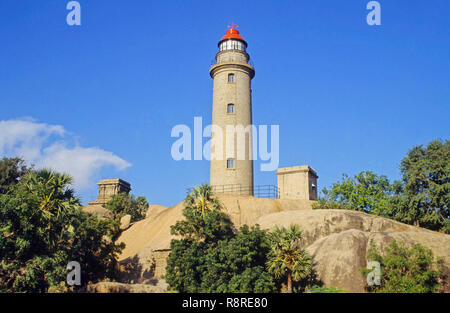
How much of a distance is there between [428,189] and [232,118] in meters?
21.3

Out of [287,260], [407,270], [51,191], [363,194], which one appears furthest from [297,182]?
[51,191]

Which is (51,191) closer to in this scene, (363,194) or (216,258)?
(216,258)

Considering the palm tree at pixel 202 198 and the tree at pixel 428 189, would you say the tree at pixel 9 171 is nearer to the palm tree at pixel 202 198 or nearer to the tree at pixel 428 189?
the palm tree at pixel 202 198

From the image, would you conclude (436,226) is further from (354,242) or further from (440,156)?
(354,242)

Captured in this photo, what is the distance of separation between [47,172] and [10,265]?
21.2 feet

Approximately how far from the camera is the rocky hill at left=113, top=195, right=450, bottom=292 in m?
30.8

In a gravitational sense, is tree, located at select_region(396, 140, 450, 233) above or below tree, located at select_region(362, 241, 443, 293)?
above

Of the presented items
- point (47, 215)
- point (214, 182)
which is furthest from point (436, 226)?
point (47, 215)

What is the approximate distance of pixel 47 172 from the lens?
29250 mm

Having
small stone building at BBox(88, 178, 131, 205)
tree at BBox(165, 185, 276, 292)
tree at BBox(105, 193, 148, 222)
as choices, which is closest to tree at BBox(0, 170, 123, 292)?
tree at BBox(165, 185, 276, 292)

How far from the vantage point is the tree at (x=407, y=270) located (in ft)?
87.2

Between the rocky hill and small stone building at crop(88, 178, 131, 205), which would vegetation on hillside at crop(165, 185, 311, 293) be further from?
small stone building at crop(88, 178, 131, 205)

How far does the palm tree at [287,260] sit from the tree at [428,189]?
58.2ft

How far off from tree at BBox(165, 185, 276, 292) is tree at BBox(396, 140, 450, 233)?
18756 millimetres
